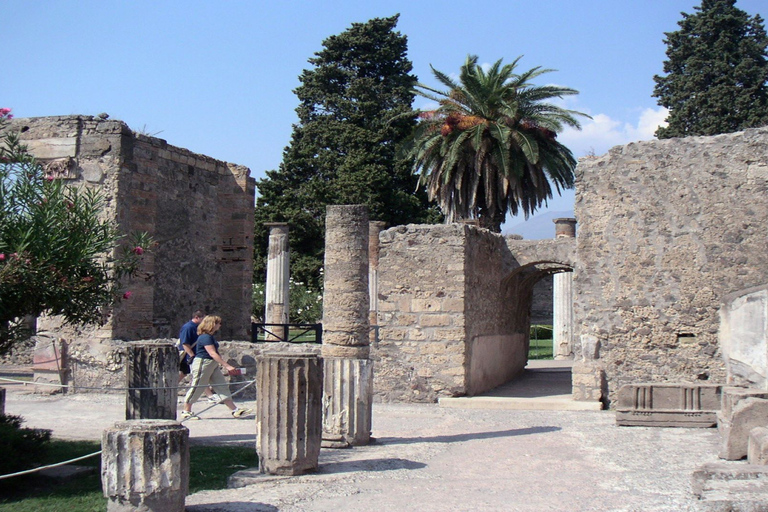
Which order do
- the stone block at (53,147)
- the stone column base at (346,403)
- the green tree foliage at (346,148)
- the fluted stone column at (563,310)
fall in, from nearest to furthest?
1. the stone column base at (346,403)
2. the stone block at (53,147)
3. the fluted stone column at (563,310)
4. the green tree foliage at (346,148)

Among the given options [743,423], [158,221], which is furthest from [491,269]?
[743,423]

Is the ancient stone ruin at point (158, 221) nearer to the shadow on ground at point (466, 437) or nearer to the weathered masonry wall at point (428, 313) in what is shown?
the weathered masonry wall at point (428, 313)

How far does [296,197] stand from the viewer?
32344 mm

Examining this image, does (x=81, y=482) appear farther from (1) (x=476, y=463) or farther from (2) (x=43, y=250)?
(1) (x=476, y=463)

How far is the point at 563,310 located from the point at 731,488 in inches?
724

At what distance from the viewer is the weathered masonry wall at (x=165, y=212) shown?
1280 centimetres

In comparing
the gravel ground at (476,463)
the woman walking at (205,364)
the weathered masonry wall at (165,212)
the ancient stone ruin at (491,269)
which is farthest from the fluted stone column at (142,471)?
the weathered masonry wall at (165,212)

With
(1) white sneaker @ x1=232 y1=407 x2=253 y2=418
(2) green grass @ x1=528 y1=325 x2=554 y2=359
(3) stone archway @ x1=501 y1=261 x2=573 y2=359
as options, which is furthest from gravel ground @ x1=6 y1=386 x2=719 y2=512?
(2) green grass @ x1=528 y1=325 x2=554 y2=359

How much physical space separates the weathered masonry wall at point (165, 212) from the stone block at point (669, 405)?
748cm

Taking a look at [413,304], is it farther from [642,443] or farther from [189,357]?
[642,443]

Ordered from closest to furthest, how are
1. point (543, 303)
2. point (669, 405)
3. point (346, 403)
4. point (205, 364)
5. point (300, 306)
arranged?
1. point (346, 403)
2. point (669, 405)
3. point (205, 364)
4. point (300, 306)
5. point (543, 303)

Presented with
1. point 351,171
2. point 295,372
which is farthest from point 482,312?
point 351,171

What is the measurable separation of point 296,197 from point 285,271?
11.2 metres

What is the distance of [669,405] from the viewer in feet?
33.3
